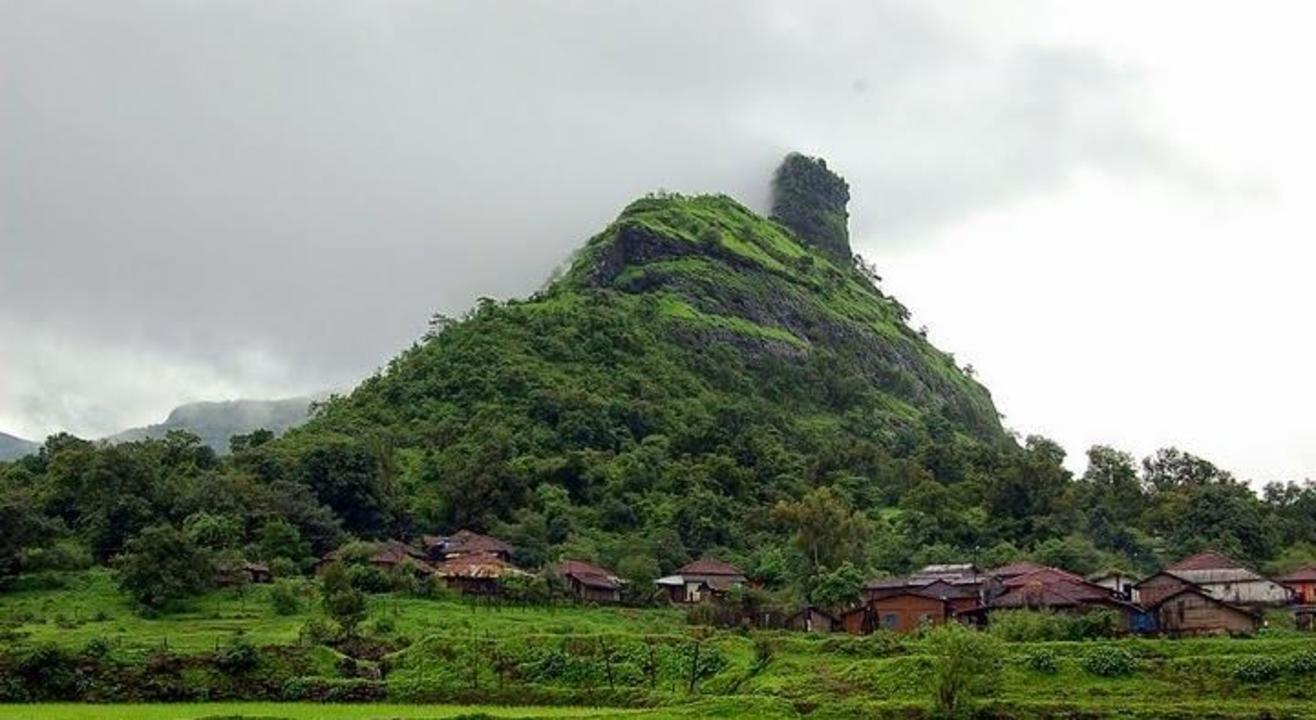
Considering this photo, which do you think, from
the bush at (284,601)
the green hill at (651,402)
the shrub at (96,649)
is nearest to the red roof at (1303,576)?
the green hill at (651,402)

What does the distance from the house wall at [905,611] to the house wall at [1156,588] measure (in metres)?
11.4

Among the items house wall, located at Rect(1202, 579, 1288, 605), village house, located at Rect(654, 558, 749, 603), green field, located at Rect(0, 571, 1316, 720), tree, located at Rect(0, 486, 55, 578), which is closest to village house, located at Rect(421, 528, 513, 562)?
village house, located at Rect(654, 558, 749, 603)

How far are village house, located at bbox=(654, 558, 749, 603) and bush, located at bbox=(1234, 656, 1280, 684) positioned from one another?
132 feet

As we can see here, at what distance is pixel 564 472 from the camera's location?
4500 inches

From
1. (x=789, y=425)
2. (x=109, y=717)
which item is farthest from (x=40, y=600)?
(x=789, y=425)

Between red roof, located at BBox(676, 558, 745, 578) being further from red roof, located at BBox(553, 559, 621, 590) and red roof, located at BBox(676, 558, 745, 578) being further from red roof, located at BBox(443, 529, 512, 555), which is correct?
red roof, located at BBox(443, 529, 512, 555)

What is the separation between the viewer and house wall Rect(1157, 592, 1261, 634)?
Answer: 6625cm

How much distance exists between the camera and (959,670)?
163 feet

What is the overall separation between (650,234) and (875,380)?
122 feet

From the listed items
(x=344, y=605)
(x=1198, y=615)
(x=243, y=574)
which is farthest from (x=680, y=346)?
(x=344, y=605)

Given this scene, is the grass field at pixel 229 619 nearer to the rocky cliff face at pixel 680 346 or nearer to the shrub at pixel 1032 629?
the shrub at pixel 1032 629

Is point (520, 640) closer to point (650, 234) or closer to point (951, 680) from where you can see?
point (951, 680)

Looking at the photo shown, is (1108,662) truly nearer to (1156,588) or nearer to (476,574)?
(1156,588)

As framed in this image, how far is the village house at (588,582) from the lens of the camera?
8306cm
